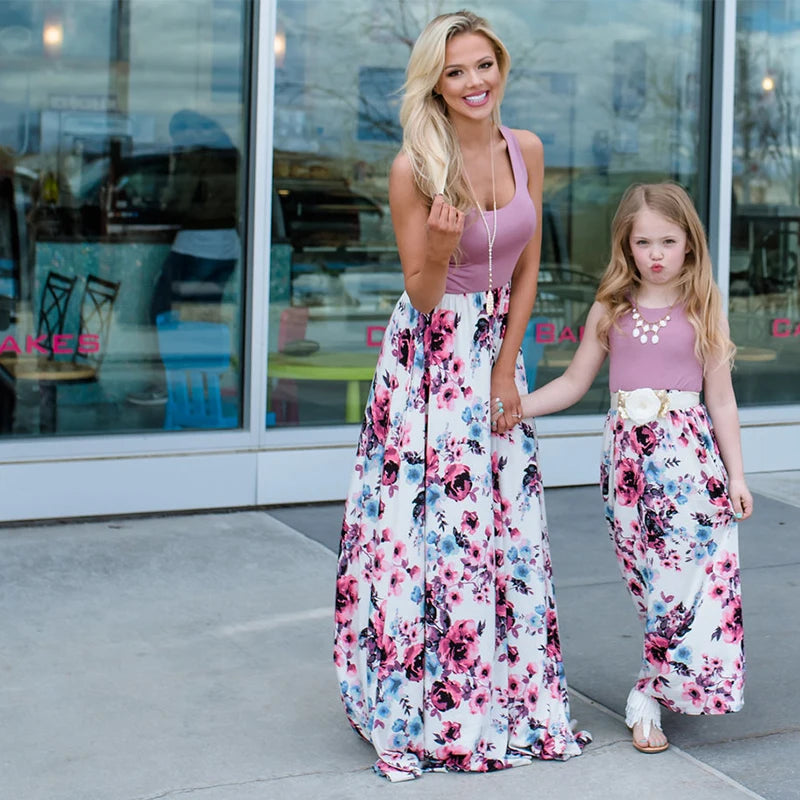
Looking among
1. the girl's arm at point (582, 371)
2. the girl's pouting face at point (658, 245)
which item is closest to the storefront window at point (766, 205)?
the girl's arm at point (582, 371)

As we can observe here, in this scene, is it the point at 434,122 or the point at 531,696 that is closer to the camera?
the point at 434,122

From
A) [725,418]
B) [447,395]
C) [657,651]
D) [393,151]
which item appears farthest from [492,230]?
[393,151]

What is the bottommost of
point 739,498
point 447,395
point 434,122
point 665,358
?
point 739,498

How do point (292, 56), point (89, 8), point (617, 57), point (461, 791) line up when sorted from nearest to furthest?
point (461, 791) < point (89, 8) < point (292, 56) < point (617, 57)

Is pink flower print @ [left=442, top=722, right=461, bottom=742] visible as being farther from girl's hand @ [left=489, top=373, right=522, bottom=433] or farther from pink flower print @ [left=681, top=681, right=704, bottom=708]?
girl's hand @ [left=489, top=373, right=522, bottom=433]

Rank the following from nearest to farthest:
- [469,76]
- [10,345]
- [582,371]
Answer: [469,76]
[582,371]
[10,345]

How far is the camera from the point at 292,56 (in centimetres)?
646

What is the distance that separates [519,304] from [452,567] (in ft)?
2.24

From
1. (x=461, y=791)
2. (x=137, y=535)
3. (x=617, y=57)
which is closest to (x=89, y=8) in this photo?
(x=137, y=535)

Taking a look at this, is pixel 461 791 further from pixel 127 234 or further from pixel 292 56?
pixel 292 56

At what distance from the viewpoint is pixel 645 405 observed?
3.61 metres

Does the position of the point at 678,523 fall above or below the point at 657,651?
above

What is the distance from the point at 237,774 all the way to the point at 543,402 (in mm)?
1181

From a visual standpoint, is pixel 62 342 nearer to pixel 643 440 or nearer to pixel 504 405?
pixel 504 405
